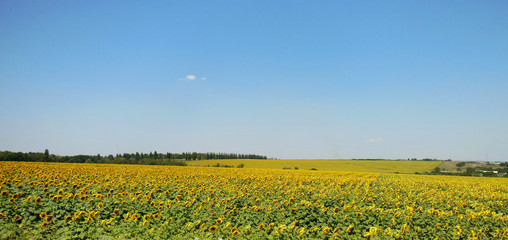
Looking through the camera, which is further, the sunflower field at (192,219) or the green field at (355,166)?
the green field at (355,166)

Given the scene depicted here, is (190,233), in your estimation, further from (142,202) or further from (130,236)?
(142,202)

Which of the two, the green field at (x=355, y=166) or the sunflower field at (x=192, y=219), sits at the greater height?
the sunflower field at (x=192, y=219)

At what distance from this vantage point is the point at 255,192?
16.0 metres

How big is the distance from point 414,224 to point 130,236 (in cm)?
989

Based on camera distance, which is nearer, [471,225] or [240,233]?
[240,233]

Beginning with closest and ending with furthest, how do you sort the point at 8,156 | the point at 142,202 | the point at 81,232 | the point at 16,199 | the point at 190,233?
the point at 81,232, the point at 190,233, the point at 16,199, the point at 142,202, the point at 8,156

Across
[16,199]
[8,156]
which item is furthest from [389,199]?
[8,156]

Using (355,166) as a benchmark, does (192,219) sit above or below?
above

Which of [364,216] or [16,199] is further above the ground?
[16,199]

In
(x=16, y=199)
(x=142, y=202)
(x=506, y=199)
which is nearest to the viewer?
(x=16, y=199)

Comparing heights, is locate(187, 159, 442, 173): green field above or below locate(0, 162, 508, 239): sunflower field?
below

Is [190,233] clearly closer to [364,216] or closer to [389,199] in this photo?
[364,216]

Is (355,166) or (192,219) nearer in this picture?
Result: (192,219)

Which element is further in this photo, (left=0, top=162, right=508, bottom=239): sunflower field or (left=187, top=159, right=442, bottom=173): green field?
(left=187, top=159, right=442, bottom=173): green field
